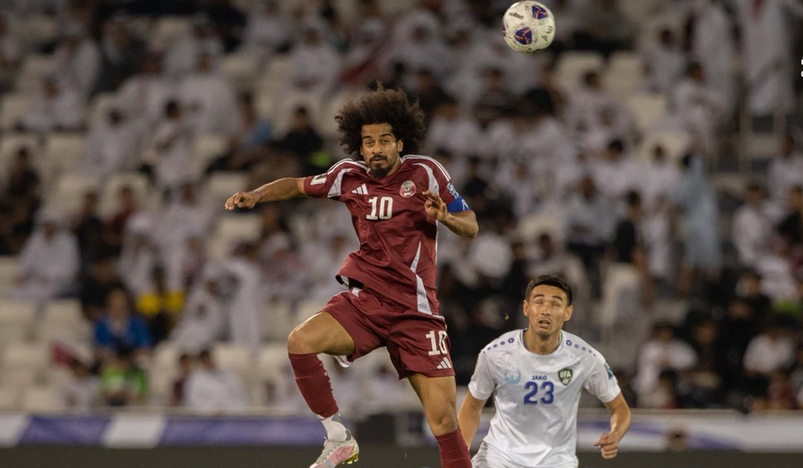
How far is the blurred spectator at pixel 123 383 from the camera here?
12742 millimetres

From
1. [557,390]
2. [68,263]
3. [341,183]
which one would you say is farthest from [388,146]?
[68,263]

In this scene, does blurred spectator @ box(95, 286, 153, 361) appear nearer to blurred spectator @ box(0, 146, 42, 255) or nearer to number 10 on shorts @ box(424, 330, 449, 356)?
blurred spectator @ box(0, 146, 42, 255)

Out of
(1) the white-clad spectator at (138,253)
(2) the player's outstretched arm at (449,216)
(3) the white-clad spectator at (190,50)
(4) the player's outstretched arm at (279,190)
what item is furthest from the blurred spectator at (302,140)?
(2) the player's outstretched arm at (449,216)

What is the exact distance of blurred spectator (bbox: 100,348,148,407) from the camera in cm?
1274

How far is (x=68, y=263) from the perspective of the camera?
47.5ft

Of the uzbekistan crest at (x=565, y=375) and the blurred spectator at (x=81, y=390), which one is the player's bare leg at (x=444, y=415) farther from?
the blurred spectator at (x=81, y=390)

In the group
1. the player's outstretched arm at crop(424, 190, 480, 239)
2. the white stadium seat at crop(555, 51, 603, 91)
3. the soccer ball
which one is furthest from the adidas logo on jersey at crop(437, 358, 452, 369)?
the white stadium seat at crop(555, 51, 603, 91)

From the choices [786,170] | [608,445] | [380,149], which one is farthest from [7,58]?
[608,445]

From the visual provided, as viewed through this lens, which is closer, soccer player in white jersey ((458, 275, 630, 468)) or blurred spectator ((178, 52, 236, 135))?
soccer player in white jersey ((458, 275, 630, 468))

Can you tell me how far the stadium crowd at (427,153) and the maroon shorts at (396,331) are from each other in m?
4.88

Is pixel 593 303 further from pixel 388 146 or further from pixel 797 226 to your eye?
pixel 388 146

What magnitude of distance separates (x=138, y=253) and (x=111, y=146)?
2039 millimetres

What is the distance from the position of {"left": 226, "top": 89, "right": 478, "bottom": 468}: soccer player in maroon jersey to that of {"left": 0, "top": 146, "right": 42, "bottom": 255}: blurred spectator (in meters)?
8.34

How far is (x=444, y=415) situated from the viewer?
7.30 metres
